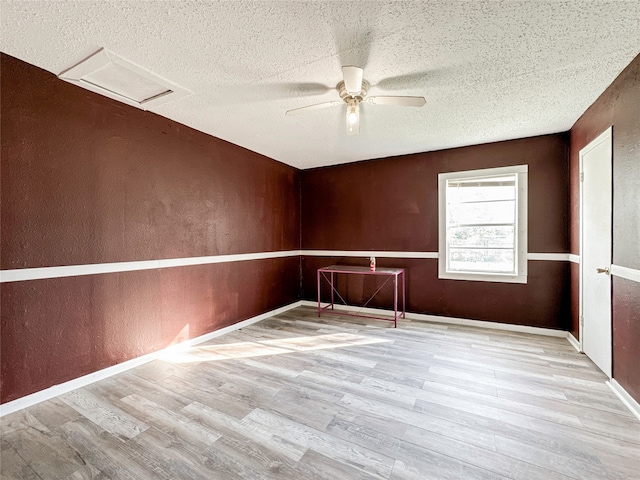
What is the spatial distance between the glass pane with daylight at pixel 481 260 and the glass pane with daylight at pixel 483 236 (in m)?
0.08

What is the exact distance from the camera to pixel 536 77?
7.26 feet

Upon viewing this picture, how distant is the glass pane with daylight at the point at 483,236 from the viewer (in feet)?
12.3

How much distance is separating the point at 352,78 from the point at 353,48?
0.18 meters

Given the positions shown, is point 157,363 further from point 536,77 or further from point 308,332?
point 536,77

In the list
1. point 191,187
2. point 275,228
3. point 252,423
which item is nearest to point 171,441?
point 252,423

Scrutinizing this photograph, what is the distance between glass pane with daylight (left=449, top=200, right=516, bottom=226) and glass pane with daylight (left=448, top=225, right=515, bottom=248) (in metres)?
0.08

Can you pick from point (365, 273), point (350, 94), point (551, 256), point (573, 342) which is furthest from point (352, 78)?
point (573, 342)

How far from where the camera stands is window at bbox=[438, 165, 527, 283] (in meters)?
3.62

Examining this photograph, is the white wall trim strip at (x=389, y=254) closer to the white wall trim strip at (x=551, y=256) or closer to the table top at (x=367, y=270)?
the white wall trim strip at (x=551, y=256)

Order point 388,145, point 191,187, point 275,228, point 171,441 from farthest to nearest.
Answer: point 275,228, point 388,145, point 191,187, point 171,441

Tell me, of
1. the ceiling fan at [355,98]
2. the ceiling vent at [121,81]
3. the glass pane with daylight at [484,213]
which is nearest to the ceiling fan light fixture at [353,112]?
the ceiling fan at [355,98]

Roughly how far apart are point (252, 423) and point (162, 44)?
260cm

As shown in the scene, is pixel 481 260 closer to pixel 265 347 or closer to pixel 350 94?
pixel 350 94

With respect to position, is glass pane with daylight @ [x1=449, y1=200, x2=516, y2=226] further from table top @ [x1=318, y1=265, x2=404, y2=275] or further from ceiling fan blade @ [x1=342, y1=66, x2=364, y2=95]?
ceiling fan blade @ [x1=342, y1=66, x2=364, y2=95]
